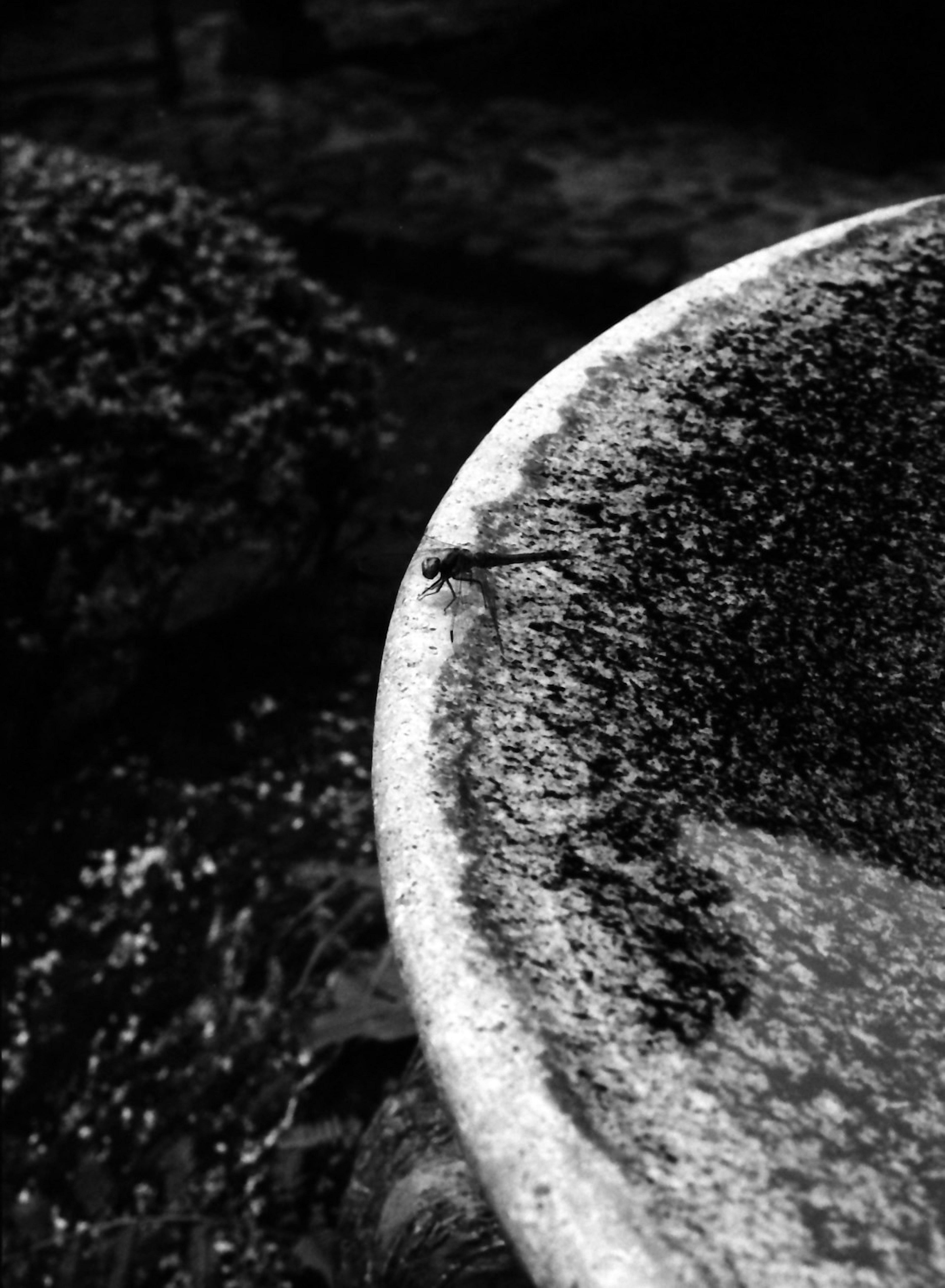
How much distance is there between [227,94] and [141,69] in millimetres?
931

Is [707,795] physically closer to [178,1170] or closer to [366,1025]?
[366,1025]

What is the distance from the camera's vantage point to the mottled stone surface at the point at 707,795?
1.80 ft

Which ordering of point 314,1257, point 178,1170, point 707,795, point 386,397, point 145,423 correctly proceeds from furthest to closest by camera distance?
1. point 386,397
2. point 145,423
3. point 178,1170
4. point 314,1257
5. point 707,795

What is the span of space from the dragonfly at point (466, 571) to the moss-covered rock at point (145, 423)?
1.57 meters

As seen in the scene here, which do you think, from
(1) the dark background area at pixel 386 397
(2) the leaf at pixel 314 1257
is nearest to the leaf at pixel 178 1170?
(1) the dark background area at pixel 386 397

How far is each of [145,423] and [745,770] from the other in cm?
191

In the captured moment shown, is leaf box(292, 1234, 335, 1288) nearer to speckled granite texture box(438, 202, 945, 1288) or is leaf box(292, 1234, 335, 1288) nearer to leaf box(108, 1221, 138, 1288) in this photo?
leaf box(108, 1221, 138, 1288)

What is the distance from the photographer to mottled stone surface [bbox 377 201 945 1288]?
549 mm

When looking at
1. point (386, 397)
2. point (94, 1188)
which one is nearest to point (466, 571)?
point (94, 1188)

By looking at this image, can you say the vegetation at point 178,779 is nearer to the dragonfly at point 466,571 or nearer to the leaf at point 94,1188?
the leaf at point 94,1188

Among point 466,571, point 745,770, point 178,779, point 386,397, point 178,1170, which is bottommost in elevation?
point 178,1170

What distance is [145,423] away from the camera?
2379mm

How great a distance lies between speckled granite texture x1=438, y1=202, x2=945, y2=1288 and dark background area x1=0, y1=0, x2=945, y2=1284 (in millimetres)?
594

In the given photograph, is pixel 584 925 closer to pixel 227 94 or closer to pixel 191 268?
pixel 191 268
